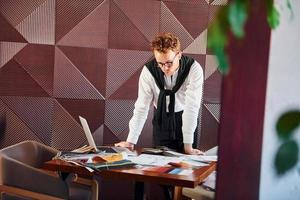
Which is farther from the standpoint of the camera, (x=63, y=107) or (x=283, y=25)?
(x=63, y=107)

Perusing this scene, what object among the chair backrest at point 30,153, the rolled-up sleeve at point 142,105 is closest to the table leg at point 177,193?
the rolled-up sleeve at point 142,105

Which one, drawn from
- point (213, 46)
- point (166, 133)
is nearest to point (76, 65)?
point (166, 133)

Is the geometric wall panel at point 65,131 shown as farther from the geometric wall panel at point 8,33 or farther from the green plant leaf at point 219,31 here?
the green plant leaf at point 219,31

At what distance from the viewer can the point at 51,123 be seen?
3918mm

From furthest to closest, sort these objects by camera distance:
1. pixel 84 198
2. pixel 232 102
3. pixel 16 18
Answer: pixel 16 18
pixel 84 198
pixel 232 102

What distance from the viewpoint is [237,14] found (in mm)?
696

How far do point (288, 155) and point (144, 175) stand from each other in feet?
4.84

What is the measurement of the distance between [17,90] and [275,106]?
323 centimetres

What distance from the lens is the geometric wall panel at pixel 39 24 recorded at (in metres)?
3.79

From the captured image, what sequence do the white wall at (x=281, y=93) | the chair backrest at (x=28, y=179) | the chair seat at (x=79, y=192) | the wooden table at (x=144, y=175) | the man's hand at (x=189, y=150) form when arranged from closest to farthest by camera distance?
the white wall at (x=281, y=93)
the wooden table at (x=144, y=175)
the chair backrest at (x=28, y=179)
the chair seat at (x=79, y=192)
the man's hand at (x=189, y=150)

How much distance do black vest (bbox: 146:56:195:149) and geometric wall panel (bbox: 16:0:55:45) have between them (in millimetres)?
1104

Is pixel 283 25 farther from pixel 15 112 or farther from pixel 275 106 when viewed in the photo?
pixel 15 112

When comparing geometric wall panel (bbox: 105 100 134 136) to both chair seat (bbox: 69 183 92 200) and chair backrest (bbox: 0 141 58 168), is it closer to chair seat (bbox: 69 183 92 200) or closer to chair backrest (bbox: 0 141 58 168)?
chair backrest (bbox: 0 141 58 168)

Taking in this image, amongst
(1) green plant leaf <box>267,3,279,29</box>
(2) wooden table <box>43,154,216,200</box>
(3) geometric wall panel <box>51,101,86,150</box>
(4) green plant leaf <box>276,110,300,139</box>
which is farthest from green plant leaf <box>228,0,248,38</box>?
(3) geometric wall panel <box>51,101,86,150</box>
